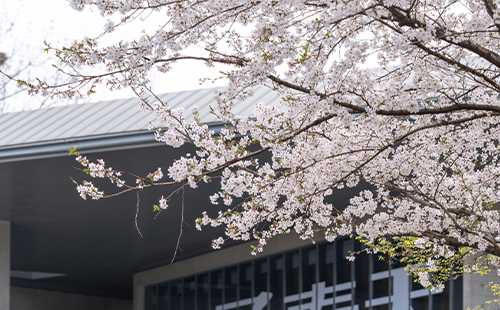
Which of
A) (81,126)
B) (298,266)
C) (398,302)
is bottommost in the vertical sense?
(398,302)

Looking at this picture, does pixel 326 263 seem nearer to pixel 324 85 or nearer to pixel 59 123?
pixel 59 123

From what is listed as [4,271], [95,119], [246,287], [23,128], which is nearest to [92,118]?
[95,119]

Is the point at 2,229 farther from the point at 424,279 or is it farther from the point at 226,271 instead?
the point at 424,279

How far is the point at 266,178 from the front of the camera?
209 inches

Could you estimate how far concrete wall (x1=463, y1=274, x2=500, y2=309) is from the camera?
43.6 ft

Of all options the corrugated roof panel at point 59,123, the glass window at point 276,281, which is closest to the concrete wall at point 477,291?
the glass window at point 276,281

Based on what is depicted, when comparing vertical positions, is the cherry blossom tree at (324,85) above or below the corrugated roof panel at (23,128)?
below

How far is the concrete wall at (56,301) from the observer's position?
27.0 metres

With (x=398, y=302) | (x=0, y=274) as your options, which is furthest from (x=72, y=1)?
(x=398, y=302)

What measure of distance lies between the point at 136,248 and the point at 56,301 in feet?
38.2

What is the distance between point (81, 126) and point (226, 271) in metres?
11.7

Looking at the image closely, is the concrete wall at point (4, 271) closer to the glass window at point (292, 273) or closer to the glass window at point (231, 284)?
the glass window at point (231, 284)

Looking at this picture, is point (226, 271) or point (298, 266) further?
point (226, 271)

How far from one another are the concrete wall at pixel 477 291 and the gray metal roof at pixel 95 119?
23.1 ft
